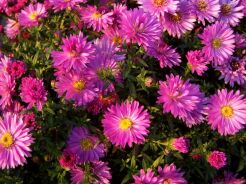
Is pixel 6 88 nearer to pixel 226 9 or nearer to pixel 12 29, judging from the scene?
pixel 12 29

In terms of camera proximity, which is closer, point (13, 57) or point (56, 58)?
point (56, 58)

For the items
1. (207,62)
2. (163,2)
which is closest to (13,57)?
(163,2)

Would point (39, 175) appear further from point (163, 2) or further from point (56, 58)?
point (163, 2)

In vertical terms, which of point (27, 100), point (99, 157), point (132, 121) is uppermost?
point (27, 100)

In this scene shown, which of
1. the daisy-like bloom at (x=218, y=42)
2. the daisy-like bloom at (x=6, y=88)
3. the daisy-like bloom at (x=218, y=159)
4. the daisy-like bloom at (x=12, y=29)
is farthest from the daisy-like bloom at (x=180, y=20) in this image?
the daisy-like bloom at (x=12, y=29)

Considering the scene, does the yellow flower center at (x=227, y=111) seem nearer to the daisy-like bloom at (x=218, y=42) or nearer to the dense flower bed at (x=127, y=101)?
the dense flower bed at (x=127, y=101)

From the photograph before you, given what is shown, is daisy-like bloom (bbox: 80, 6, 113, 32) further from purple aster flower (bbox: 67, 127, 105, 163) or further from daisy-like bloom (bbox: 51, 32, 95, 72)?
purple aster flower (bbox: 67, 127, 105, 163)
